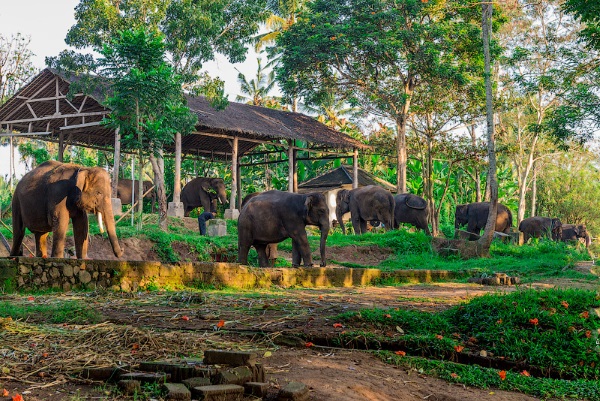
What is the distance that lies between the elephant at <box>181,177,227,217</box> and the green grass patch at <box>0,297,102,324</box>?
20.9m

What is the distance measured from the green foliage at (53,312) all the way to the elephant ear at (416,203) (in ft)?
66.3

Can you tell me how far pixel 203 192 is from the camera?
1126 inches

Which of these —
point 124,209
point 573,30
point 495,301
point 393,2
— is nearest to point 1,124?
point 124,209

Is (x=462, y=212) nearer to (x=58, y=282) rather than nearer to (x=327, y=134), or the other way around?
(x=327, y=134)

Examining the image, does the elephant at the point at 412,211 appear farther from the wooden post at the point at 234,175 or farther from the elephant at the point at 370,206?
the wooden post at the point at 234,175

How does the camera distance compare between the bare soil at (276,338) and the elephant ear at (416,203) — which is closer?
the bare soil at (276,338)

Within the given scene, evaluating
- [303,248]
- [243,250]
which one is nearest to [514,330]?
Answer: [303,248]

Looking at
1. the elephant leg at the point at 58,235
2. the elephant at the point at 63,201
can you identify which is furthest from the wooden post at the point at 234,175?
the elephant leg at the point at 58,235

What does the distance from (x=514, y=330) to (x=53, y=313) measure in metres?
4.56

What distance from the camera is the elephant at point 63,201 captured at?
11.9 m

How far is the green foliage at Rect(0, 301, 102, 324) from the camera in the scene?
6.68 m

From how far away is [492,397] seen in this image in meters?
5.29

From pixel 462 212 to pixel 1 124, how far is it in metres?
18.5

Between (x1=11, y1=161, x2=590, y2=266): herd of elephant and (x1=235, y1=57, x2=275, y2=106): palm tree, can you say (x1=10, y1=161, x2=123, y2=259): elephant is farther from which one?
(x1=235, y1=57, x2=275, y2=106): palm tree
